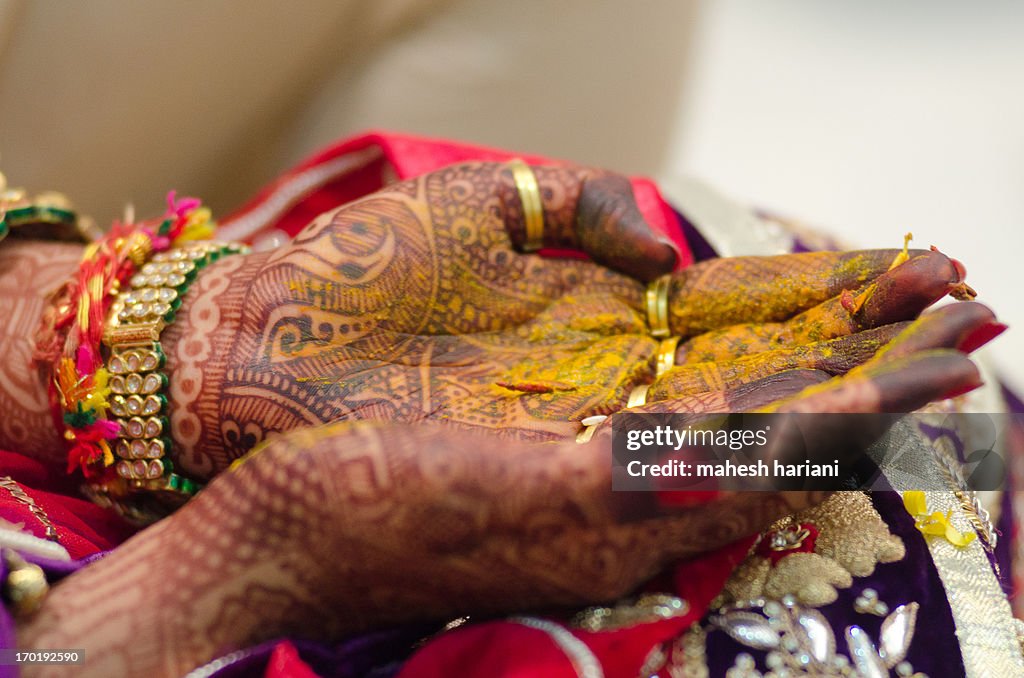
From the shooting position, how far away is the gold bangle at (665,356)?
2.49 ft

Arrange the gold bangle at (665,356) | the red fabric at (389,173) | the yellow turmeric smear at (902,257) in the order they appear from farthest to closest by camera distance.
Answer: the red fabric at (389,173) → the gold bangle at (665,356) → the yellow turmeric smear at (902,257)

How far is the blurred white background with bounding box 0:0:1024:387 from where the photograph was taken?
124 cm

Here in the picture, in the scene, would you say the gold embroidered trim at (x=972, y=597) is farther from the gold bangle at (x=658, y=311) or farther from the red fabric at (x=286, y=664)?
the red fabric at (x=286, y=664)

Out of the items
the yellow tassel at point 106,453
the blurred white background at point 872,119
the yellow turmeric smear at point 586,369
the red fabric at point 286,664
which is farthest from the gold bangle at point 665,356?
the blurred white background at point 872,119

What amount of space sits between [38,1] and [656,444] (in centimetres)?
106

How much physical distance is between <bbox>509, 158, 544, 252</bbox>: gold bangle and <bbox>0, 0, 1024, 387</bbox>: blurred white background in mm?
591

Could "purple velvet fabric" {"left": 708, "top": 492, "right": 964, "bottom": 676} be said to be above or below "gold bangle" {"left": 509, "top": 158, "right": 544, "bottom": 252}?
below

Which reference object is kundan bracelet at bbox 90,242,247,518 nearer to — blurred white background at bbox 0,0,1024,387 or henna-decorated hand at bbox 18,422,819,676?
henna-decorated hand at bbox 18,422,819,676

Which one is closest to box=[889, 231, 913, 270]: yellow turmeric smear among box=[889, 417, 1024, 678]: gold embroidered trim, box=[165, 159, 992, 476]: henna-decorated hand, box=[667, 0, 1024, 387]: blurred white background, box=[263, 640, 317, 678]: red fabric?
box=[165, 159, 992, 476]: henna-decorated hand

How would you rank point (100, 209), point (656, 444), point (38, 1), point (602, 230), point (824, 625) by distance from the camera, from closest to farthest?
1. point (656, 444)
2. point (824, 625)
3. point (602, 230)
4. point (38, 1)
5. point (100, 209)

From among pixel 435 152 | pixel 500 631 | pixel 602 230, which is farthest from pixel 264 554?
pixel 435 152

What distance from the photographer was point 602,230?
0.82m

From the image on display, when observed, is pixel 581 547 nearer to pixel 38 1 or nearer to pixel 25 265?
pixel 25 265

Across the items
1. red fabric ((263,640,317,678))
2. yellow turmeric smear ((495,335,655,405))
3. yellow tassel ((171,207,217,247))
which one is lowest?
red fabric ((263,640,317,678))
